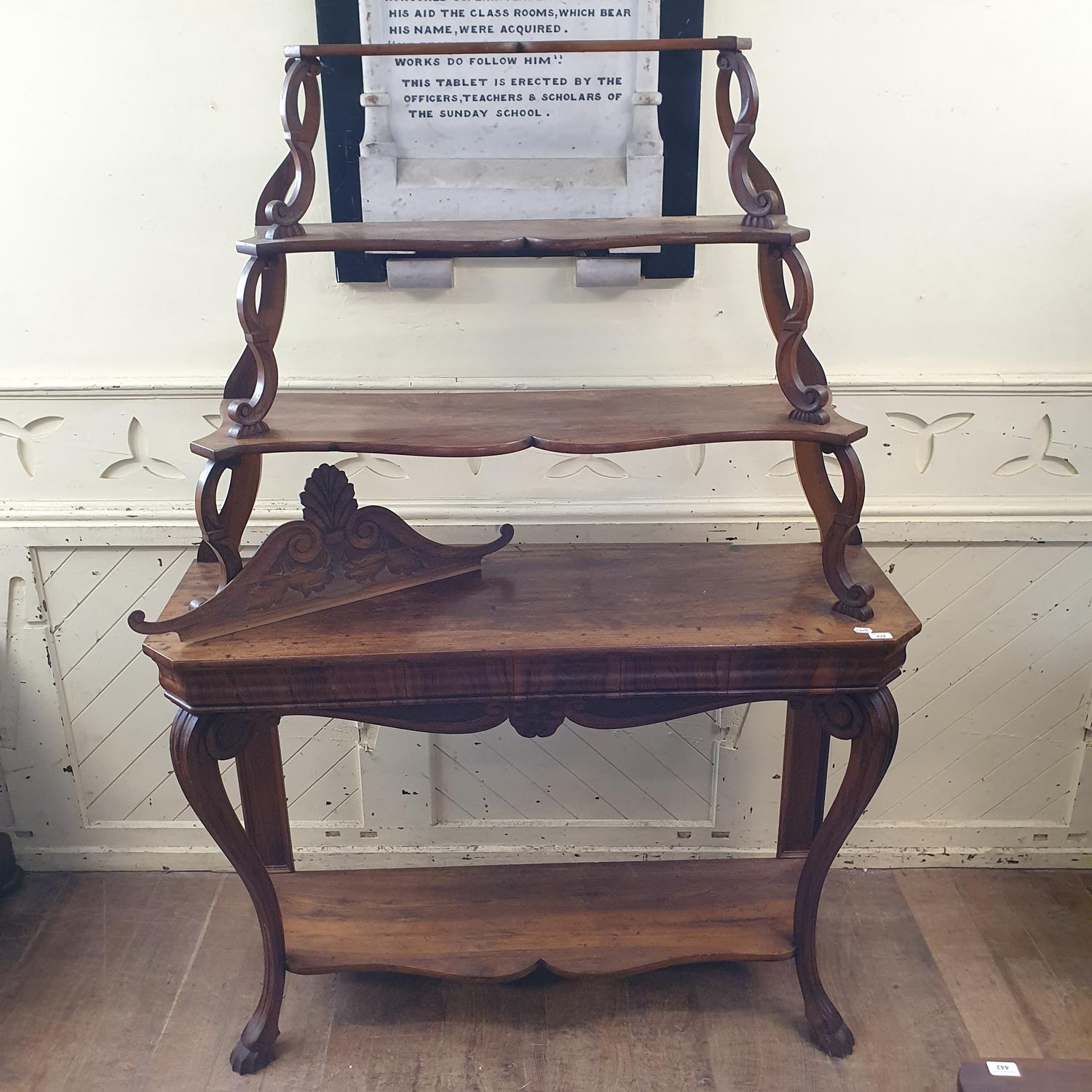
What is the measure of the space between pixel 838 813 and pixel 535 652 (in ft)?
2.40

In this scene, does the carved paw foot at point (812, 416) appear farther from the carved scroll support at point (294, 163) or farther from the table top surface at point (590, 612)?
the carved scroll support at point (294, 163)

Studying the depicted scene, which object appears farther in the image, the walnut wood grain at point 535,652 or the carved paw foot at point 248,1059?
the carved paw foot at point 248,1059

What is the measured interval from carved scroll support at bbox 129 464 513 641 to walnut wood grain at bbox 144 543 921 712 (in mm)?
31

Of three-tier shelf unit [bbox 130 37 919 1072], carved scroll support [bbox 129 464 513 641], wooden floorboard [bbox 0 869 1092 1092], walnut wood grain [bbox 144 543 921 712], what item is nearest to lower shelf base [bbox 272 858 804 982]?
three-tier shelf unit [bbox 130 37 919 1072]

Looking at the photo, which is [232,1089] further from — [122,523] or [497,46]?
[497,46]

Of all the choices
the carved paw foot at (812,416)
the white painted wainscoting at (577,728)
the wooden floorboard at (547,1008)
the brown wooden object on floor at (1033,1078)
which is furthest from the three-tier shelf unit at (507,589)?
the brown wooden object on floor at (1033,1078)

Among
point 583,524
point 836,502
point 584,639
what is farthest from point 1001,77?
point 584,639

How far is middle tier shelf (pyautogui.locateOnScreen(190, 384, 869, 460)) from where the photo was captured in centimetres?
179

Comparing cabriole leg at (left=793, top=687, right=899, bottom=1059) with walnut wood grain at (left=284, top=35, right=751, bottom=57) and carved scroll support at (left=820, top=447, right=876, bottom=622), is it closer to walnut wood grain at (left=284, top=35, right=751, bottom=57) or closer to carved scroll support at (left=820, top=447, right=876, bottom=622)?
carved scroll support at (left=820, top=447, right=876, bottom=622)

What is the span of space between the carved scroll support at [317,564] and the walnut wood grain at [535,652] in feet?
0.10

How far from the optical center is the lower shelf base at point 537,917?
89.1 inches

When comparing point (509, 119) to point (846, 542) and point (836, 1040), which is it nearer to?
point (846, 542)

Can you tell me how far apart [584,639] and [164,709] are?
1.27 meters

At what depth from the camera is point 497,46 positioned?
5.92 ft
